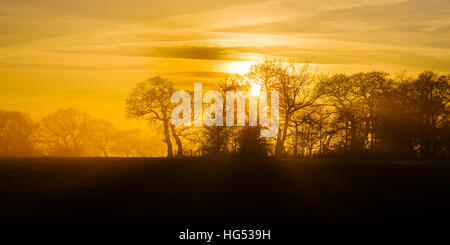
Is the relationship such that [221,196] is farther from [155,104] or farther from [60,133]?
[60,133]

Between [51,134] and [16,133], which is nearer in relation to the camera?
[16,133]

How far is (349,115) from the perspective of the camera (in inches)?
2499

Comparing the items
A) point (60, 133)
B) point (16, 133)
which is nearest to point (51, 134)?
point (60, 133)

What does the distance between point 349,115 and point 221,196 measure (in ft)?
147

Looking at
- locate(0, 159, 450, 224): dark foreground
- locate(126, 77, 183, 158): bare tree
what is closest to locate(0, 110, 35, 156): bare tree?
locate(126, 77, 183, 158): bare tree

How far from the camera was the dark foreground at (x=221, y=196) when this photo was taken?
17.4 meters

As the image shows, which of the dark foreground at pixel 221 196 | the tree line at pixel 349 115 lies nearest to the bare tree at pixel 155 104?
the tree line at pixel 349 115

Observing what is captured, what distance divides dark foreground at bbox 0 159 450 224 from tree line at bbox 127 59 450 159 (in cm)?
2657

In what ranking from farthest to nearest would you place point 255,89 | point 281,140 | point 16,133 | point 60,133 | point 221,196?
point 60,133 → point 16,133 → point 255,89 → point 281,140 → point 221,196

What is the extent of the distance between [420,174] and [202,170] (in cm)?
1357

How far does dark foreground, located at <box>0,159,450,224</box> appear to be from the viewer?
1744 centimetres

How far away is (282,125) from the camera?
60.7m

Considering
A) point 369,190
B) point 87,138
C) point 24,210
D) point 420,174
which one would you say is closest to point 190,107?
point 87,138
